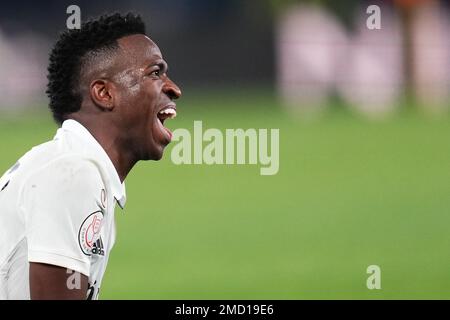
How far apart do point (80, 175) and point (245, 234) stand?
914cm

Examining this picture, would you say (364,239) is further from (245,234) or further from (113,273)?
(113,273)

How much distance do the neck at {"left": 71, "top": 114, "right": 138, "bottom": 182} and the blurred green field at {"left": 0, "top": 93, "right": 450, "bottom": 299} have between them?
6.07 meters

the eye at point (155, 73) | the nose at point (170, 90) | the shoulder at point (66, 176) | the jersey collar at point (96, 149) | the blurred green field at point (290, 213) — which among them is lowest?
the shoulder at point (66, 176)

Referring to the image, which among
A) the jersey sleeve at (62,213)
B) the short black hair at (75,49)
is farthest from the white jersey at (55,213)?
the short black hair at (75,49)

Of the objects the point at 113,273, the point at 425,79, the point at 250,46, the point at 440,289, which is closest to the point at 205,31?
the point at 250,46

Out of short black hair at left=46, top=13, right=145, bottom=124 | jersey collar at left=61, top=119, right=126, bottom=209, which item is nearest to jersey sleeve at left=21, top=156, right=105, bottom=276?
jersey collar at left=61, top=119, right=126, bottom=209

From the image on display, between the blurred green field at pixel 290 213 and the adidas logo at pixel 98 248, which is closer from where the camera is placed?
the adidas logo at pixel 98 248

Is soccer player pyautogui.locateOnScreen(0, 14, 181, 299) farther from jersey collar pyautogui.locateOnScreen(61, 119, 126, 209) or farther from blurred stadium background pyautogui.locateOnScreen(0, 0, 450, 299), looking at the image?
blurred stadium background pyautogui.locateOnScreen(0, 0, 450, 299)

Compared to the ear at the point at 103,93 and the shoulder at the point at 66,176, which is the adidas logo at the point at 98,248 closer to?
the shoulder at the point at 66,176

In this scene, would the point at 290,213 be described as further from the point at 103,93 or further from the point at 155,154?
the point at 103,93

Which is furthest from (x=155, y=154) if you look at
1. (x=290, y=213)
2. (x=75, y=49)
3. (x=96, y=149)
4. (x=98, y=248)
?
(x=290, y=213)

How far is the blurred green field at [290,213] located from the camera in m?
10.7

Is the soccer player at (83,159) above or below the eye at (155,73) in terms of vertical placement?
below

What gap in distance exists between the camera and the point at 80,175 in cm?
349
